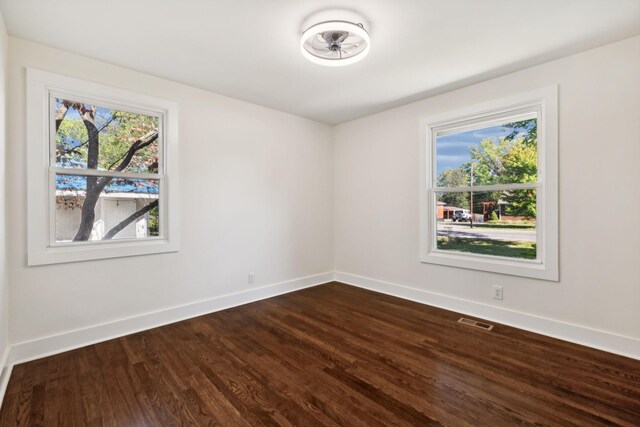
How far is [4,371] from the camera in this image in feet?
6.77

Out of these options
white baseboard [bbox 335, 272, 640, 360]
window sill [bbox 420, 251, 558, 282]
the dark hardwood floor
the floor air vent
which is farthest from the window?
the dark hardwood floor

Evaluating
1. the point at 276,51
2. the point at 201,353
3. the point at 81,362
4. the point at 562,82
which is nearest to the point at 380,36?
the point at 276,51

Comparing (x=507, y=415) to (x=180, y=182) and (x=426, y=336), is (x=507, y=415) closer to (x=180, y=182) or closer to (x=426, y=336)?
(x=426, y=336)

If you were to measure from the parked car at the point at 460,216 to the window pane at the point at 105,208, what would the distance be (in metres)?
3.32

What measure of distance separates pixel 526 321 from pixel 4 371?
168 inches

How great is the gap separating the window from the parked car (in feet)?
0.04

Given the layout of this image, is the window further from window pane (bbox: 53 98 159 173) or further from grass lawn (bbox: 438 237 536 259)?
window pane (bbox: 53 98 159 173)

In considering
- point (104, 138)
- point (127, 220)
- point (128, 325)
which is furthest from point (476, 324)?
point (104, 138)

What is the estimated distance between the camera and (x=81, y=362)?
7.54 feet

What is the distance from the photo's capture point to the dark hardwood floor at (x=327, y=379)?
1708mm

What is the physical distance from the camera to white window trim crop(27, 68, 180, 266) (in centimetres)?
236

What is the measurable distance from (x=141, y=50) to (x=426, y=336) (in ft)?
11.6

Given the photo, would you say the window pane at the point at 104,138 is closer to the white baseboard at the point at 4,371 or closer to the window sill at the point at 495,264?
the white baseboard at the point at 4,371

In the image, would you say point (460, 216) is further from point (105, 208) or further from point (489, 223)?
point (105, 208)
